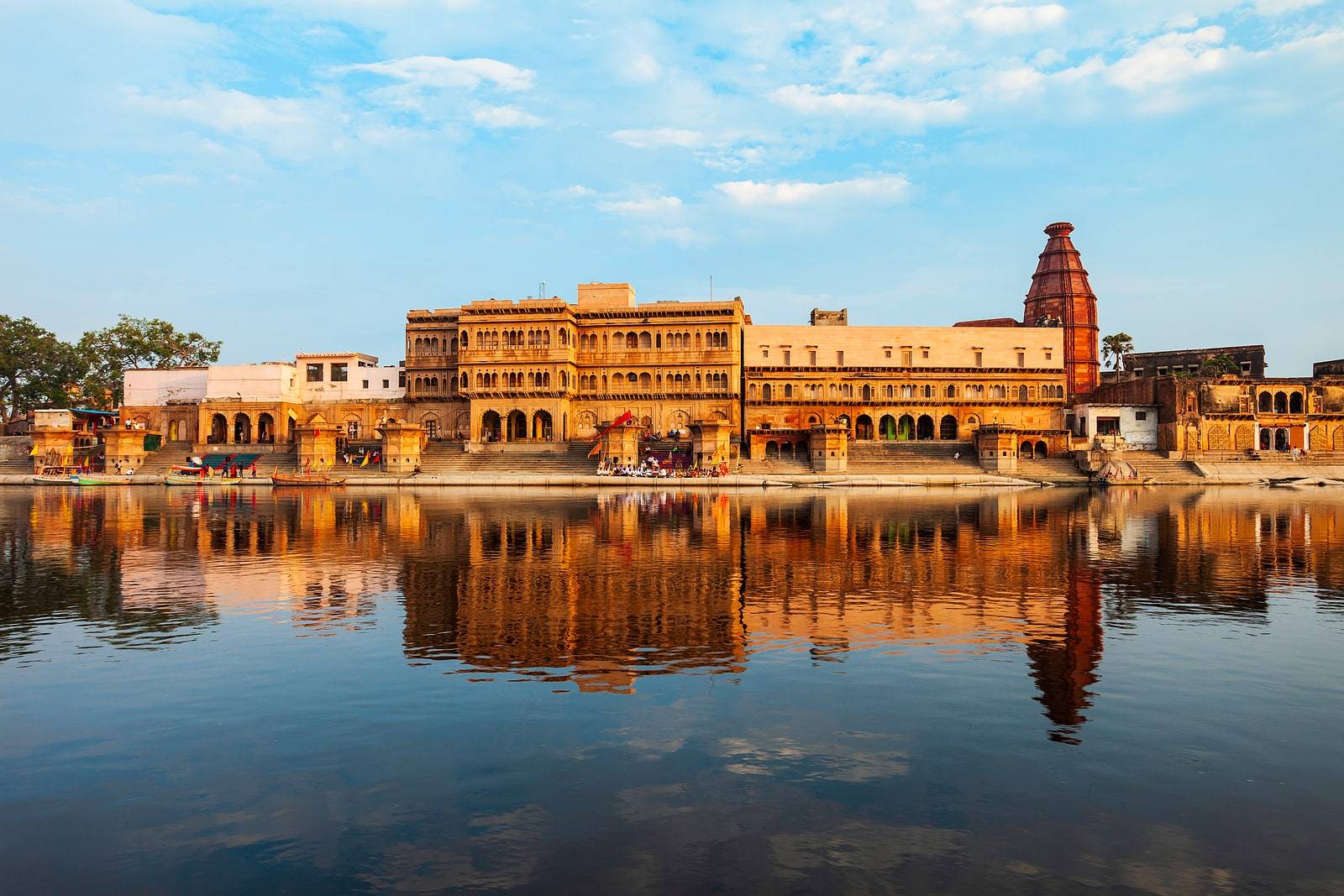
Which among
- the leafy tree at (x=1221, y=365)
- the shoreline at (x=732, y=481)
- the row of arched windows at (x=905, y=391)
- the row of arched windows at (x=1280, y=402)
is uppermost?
the leafy tree at (x=1221, y=365)

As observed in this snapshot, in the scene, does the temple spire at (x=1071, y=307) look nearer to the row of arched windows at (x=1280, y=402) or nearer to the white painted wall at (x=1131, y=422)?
the white painted wall at (x=1131, y=422)

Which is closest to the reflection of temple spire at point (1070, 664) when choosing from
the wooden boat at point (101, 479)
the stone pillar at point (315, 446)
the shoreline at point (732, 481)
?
the shoreline at point (732, 481)

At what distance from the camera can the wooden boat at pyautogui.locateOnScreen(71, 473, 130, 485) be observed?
6719 cm

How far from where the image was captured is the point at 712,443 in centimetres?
7031

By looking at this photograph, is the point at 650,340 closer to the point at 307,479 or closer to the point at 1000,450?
the point at 1000,450

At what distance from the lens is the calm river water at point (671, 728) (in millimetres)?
A: 7059

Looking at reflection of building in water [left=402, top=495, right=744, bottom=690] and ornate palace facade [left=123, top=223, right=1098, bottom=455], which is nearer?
reflection of building in water [left=402, top=495, right=744, bottom=690]

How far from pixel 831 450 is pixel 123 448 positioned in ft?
195

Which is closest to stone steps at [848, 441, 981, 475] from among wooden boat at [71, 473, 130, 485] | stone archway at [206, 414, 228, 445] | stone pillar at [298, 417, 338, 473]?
stone pillar at [298, 417, 338, 473]

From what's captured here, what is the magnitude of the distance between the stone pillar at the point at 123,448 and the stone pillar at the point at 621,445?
40186mm

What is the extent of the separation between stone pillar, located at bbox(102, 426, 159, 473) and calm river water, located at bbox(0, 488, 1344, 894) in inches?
2387

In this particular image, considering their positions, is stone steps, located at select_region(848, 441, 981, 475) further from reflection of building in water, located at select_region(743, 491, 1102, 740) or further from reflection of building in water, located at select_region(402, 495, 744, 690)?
reflection of building in water, located at select_region(402, 495, 744, 690)

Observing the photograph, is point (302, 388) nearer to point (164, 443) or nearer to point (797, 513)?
point (164, 443)

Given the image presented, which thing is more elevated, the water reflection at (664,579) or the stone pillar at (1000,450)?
the stone pillar at (1000,450)
